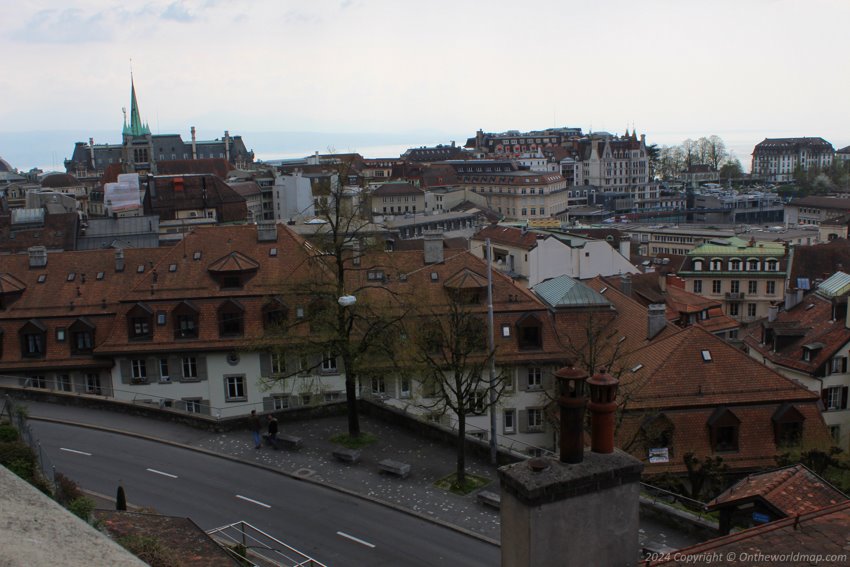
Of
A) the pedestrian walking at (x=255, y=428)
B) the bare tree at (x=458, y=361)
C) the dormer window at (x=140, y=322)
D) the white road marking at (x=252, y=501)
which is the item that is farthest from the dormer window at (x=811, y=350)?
the dormer window at (x=140, y=322)

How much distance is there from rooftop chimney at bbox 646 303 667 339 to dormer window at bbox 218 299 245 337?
63.6 ft

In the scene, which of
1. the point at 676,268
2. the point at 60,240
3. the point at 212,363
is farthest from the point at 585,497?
the point at 676,268

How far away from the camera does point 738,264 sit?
73.6 metres

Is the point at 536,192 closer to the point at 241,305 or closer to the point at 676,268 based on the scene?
the point at 676,268

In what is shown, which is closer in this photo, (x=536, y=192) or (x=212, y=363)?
(x=212, y=363)

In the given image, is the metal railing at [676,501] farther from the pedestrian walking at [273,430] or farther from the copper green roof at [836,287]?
the copper green roof at [836,287]

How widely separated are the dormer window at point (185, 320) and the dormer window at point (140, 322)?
46.3 inches

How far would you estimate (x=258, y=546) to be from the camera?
21.9 meters

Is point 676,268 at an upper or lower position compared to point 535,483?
lower

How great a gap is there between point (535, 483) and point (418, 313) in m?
23.2

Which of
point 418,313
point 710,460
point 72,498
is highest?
point 418,313

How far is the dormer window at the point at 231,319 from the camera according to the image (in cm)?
3969

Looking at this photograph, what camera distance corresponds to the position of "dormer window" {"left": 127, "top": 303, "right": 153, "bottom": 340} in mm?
39469

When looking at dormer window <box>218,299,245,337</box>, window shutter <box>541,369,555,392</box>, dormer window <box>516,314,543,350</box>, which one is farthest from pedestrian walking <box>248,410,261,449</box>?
window shutter <box>541,369,555,392</box>
